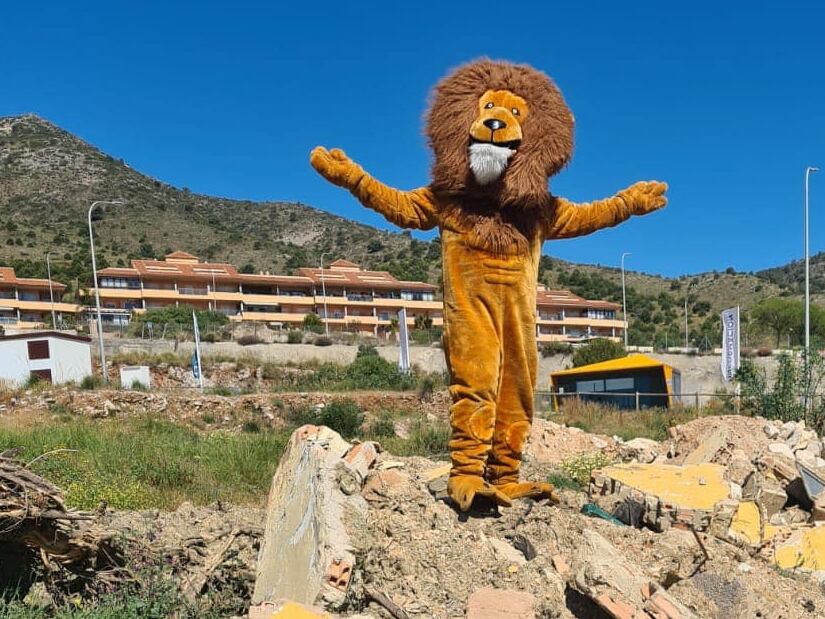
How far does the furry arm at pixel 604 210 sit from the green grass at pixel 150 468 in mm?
3676

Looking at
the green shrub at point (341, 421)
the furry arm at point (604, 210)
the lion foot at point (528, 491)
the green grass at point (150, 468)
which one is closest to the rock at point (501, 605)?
the lion foot at point (528, 491)

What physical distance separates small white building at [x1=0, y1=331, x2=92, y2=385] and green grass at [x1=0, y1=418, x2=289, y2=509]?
1790cm

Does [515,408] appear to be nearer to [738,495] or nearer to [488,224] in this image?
[488,224]

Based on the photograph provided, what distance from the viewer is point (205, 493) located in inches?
265

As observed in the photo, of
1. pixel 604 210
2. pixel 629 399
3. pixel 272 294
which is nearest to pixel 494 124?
pixel 604 210

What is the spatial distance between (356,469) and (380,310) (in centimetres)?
4955

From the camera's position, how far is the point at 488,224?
4824 millimetres

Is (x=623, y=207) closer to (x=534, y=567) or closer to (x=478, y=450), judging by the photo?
(x=478, y=450)

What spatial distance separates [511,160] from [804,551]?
3.81 meters

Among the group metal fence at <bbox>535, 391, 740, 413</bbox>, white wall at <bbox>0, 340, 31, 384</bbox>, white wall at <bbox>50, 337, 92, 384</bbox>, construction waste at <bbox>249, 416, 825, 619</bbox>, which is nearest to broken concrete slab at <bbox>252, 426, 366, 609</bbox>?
construction waste at <bbox>249, 416, 825, 619</bbox>

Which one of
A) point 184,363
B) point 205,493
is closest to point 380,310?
point 184,363

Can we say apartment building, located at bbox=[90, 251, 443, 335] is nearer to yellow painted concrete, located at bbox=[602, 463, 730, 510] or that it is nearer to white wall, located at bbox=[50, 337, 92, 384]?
white wall, located at bbox=[50, 337, 92, 384]

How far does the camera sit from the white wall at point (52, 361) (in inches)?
→ 986

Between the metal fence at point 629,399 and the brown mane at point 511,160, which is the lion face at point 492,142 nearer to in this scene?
the brown mane at point 511,160
